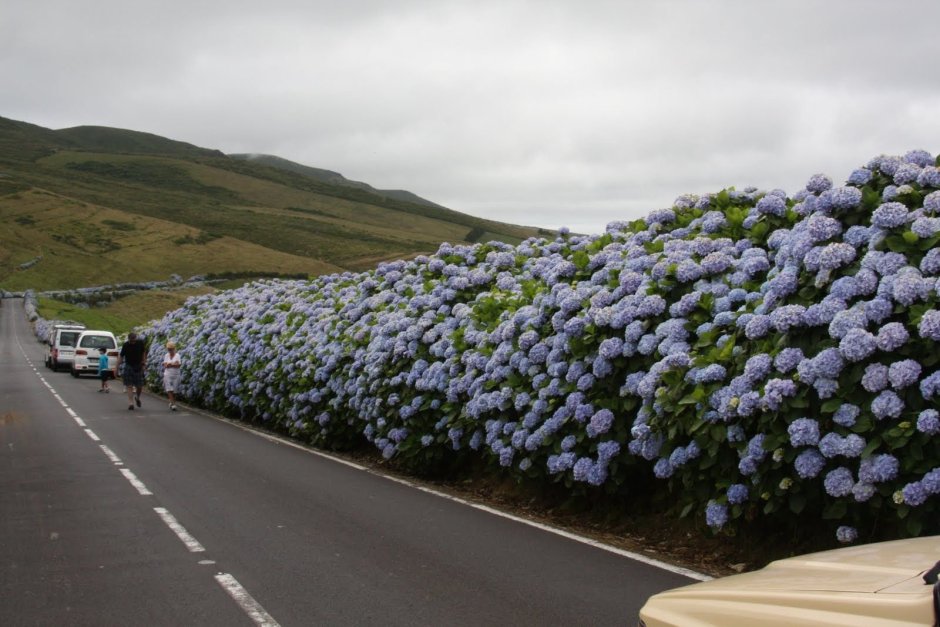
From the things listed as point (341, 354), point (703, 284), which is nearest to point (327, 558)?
point (703, 284)

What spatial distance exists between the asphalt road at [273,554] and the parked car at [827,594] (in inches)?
106

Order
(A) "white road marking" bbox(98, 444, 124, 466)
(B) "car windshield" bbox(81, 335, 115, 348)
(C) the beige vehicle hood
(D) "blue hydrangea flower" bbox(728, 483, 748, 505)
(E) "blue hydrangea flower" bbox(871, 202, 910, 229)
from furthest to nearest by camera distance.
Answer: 1. (B) "car windshield" bbox(81, 335, 115, 348)
2. (A) "white road marking" bbox(98, 444, 124, 466)
3. (D) "blue hydrangea flower" bbox(728, 483, 748, 505)
4. (E) "blue hydrangea flower" bbox(871, 202, 910, 229)
5. (C) the beige vehicle hood

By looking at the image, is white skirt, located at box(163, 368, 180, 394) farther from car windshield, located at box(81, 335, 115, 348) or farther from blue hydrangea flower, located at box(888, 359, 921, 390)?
blue hydrangea flower, located at box(888, 359, 921, 390)

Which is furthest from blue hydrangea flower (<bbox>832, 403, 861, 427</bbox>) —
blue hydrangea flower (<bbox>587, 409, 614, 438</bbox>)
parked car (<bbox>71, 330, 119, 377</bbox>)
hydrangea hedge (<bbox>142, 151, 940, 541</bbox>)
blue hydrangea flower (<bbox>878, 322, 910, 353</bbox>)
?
parked car (<bbox>71, 330, 119, 377</bbox>)

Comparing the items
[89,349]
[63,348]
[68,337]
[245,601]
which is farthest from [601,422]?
[68,337]

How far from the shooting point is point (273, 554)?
756 cm

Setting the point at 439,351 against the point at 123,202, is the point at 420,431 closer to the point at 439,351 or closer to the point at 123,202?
the point at 439,351

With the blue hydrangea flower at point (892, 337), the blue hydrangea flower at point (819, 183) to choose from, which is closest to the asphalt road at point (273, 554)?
the blue hydrangea flower at point (892, 337)

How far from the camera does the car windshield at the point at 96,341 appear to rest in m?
38.1

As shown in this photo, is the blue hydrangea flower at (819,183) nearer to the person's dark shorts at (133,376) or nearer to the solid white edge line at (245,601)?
the solid white edge line at (245,601)

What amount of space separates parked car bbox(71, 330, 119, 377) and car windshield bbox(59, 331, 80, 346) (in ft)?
14.0

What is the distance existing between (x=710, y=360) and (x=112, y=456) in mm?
9752

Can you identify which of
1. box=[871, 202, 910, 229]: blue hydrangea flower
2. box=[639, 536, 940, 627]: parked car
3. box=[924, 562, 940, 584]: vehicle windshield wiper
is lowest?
box=[639, 536, 940, 627]: parked car

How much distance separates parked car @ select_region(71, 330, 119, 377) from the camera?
37.7 meters
